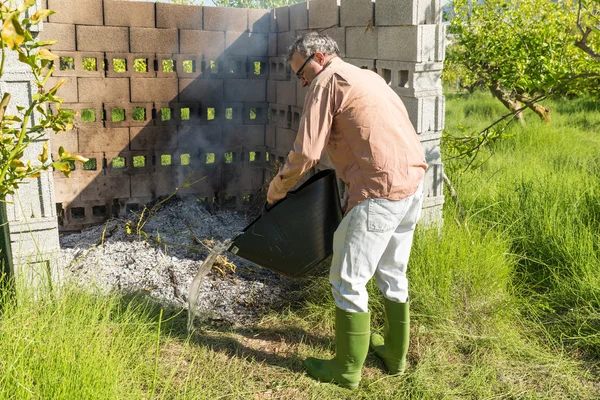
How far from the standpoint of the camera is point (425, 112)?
14.0 feet

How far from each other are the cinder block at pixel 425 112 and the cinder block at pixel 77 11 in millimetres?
3096

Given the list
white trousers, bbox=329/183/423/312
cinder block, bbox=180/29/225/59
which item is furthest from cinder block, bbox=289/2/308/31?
white trousers, bbox=329/183/423/312

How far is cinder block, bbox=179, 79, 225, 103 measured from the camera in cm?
614

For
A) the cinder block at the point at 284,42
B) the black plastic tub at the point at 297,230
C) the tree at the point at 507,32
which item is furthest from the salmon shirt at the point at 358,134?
the tree at the point at 507,32

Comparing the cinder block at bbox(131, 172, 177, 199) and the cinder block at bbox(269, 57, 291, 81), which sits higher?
the cinder block at bbox(269, 57, 291, 81)

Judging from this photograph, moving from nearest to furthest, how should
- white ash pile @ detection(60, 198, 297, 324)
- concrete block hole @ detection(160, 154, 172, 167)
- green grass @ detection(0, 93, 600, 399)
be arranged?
green grass @ detection(0, 93, 600, 399) → white ash pile @ detection(60, 198, 297, 324) → concrete block hole @ detection(160, 154, 172, 167)

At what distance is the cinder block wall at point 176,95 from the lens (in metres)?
5.61

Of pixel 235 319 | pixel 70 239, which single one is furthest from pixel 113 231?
pixel 235 319

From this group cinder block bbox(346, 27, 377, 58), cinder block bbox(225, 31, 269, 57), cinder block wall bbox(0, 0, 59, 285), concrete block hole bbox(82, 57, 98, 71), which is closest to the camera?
cinder block wall bbox(0, 0, 59, 285)

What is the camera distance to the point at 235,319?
423cm

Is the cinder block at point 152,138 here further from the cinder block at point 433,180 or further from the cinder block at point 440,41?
the cinder block at point 440,41

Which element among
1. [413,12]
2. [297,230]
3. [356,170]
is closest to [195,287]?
[297,230]

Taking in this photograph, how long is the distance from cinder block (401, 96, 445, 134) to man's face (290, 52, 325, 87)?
1.20 meters

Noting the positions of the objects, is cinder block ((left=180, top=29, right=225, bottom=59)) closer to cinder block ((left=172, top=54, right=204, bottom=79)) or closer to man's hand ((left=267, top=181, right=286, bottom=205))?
cinder block ((left=172, top=54, right=204, bottom=79))
